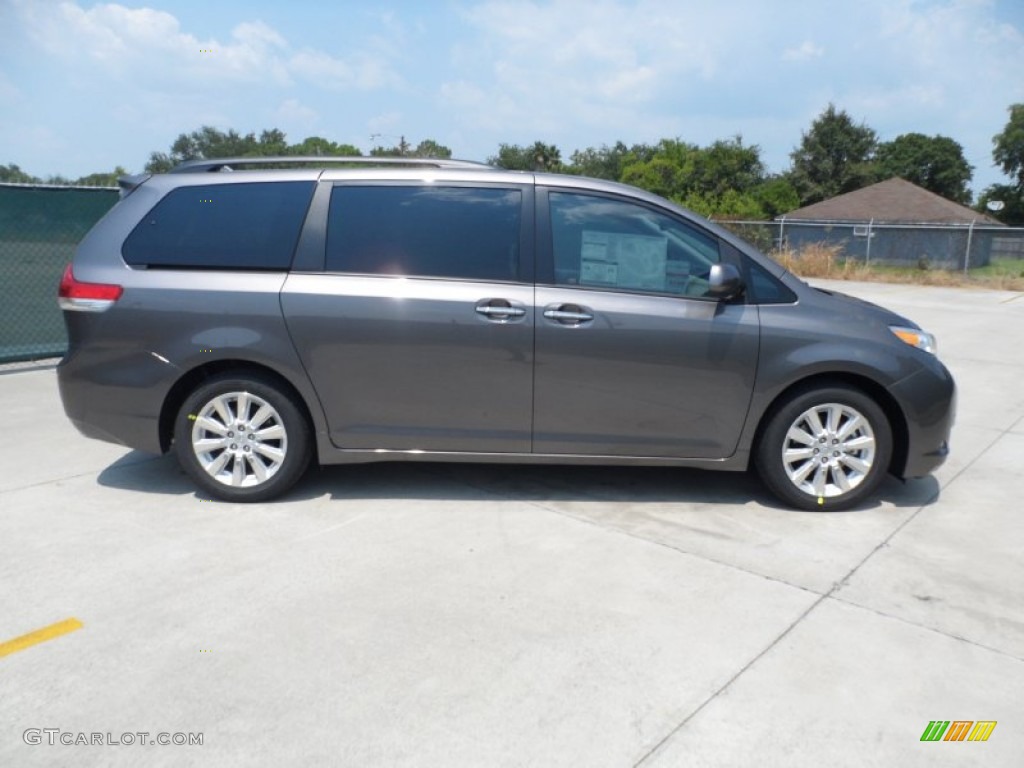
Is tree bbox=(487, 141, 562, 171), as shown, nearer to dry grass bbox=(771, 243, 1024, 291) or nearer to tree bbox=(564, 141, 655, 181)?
tree bbox=(564, 141, 655, 181)

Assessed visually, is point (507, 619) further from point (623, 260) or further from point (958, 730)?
point (623, 260)

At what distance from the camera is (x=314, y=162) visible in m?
5.09

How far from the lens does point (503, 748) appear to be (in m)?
2.65

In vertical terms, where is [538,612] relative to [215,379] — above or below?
below

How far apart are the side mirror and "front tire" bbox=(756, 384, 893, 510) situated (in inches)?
28.4

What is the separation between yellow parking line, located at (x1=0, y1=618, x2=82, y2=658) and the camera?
125 inches

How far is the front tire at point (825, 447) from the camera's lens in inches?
180

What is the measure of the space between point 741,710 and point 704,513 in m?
1.86

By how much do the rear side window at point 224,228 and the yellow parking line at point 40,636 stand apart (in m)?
2.05

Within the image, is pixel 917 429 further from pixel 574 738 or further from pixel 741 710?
pixel 574 738

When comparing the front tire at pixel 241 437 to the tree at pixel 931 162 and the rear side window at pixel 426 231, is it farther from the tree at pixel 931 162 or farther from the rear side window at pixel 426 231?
the tree at pixel 931 162

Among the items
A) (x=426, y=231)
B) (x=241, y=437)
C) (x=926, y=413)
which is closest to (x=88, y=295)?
(x=241, y=437)

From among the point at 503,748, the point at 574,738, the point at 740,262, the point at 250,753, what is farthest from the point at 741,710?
the point at 740,262

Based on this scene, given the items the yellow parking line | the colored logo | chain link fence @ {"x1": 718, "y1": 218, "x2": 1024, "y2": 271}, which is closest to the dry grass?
chain link fence @ {"x1": 718, "y1": 218, "x2": 1024, "y2": 271}
